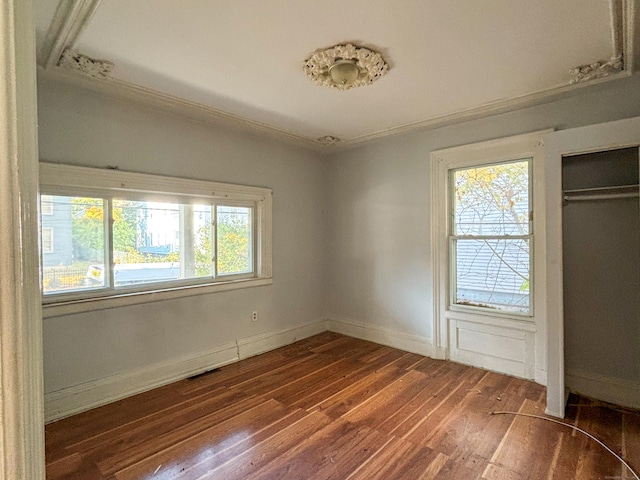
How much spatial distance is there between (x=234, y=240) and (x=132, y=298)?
3.88ft

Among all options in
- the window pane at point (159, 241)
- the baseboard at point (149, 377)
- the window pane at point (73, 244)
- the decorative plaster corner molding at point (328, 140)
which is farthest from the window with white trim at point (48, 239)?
the decorative plaster corner molding at point (328, 140)

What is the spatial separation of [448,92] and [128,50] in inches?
91.9

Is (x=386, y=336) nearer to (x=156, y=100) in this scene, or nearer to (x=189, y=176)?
(x=189, y=176)

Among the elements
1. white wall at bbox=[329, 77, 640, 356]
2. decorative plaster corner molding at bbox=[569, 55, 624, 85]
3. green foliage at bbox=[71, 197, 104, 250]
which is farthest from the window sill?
decorative plaster corner molding at bbox=[569, 55, 624, 85]

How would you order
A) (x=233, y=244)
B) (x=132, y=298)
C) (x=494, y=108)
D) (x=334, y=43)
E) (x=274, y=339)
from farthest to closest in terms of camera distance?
(x=274, y=339), (x=233, y=244), (x=494, y=108), (x=132, y=298), (x=334, y=43)

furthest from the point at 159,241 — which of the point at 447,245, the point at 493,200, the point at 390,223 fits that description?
the point at 493,200

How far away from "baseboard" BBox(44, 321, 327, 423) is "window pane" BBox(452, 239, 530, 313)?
2.12 metres

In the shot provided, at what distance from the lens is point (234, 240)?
12.1 feet

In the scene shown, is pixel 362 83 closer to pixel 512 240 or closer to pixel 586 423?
pixel 512 240

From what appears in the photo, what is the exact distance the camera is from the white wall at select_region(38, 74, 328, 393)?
2.50 meters

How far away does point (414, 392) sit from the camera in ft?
9.30

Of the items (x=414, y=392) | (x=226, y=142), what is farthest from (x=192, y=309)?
(x=414, y=392)

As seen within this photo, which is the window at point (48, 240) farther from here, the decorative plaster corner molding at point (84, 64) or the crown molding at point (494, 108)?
the crown molding at point (494, 108)

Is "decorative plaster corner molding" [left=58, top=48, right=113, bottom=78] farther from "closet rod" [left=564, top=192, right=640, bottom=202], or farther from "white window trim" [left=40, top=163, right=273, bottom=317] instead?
"closet rod" [left=564, top=192, right=640, bottom=202]
